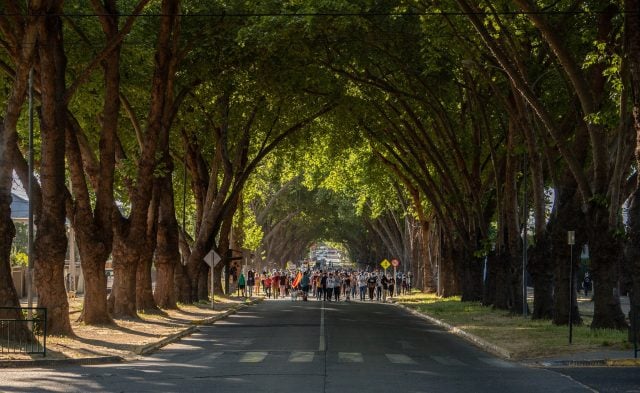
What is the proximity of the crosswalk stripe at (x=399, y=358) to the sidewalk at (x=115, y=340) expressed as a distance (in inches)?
199

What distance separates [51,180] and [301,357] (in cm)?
707

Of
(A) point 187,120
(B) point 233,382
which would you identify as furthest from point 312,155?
(B) point 233,382

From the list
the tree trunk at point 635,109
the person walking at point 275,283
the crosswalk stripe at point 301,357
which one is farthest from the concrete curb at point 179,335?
the person walking at point 275,283

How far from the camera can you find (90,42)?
32938 mm

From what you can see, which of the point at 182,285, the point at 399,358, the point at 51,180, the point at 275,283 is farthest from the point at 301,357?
the point at 275,283

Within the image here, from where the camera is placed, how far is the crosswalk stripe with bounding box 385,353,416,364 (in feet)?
70.2

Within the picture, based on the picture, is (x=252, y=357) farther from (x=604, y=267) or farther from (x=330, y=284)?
(x=330, y=284)

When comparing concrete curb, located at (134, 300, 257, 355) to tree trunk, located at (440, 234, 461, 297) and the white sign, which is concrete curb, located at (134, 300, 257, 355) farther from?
tree trunk, located at (440, 234, 461, 297)

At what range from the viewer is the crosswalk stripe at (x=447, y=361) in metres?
21.0

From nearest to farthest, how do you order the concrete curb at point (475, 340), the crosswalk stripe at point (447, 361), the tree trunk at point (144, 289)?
the crosswalk stripe at point (447, 361), the concrete curb at point (475, 340), the tree trunk at point (144, 289)

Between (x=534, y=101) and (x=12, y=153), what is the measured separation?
11843 millimetres

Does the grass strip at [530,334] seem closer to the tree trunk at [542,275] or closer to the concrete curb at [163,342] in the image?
the tree trunk at [542,275]

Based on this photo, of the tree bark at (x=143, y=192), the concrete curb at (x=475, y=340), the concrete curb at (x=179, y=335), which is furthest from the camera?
the tree bark at (x=143, y=192)

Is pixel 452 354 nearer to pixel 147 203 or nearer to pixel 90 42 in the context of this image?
pixel 147 203
